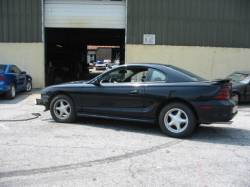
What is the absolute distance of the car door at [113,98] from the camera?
7.86 m

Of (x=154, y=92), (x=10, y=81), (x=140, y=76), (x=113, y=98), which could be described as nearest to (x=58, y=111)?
(x=113, y=98)

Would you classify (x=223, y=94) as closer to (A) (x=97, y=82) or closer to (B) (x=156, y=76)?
(B) (x=156, y=76)

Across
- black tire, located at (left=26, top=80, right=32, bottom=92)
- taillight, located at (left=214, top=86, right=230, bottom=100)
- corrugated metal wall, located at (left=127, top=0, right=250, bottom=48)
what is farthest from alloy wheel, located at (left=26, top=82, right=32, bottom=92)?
taillight, located at (left=214, top=86, right=230, bottom=100)

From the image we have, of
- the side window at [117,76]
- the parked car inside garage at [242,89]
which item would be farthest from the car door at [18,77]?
the parked car inside garage at [242,89]

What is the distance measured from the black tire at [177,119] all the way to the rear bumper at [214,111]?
187 millimetres

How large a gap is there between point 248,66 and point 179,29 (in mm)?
3906

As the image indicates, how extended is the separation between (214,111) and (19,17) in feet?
41.4

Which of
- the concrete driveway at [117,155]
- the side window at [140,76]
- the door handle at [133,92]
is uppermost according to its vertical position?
the side window at [140,76]

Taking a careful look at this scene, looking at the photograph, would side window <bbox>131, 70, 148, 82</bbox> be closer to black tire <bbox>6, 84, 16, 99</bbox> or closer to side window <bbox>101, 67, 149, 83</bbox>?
side window <bbox>101, 67, 149, 83</bbox>

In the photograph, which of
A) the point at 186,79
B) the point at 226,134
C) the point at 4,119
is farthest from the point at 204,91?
the point at 4,119

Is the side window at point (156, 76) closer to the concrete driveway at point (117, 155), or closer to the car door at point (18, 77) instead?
the concrete driveway at point (117, 155)

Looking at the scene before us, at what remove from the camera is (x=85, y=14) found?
17.5 m

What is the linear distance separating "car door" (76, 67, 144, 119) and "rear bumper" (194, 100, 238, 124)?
1274mm

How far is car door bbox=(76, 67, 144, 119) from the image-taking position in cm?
786
